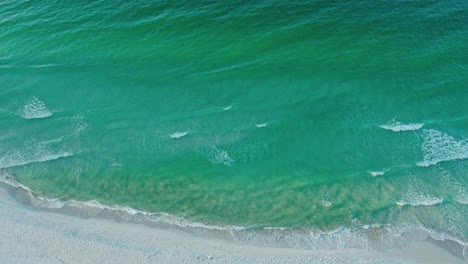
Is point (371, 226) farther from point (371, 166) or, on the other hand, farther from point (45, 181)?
point (45, 181)

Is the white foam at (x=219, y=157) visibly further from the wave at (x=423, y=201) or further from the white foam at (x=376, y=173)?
the wave at (x=423, y=201)

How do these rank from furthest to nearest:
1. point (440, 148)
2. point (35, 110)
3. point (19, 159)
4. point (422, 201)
Answer: point (35, 110) < point (19, 159) < point (440, 148) < point (422, 201)

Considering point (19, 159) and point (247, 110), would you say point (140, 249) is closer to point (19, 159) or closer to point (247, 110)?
point (19, 159)

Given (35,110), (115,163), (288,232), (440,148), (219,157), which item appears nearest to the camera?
(288,232)

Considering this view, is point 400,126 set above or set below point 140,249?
below

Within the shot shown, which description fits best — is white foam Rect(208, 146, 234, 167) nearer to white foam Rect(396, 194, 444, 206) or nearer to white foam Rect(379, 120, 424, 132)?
white foam Rect(396, 194, 444, 206)

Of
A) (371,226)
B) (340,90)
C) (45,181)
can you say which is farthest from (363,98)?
(45,181)

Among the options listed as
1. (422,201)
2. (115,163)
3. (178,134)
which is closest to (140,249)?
(115,163)
